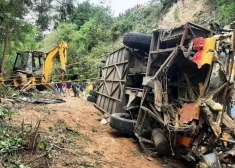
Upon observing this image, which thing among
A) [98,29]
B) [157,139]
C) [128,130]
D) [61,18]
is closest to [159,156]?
[157,139]

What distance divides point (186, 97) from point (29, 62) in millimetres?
11271

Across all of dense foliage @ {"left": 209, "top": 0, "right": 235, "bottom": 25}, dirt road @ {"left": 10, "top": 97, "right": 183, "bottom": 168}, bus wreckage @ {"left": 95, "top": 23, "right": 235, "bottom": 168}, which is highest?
dense foliage @ {"left": 209, "top": 0, "right": 235, "bottom": 25}

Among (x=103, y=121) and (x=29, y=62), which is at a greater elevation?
(x=29, y=62)

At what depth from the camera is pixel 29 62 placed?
48.9 ft

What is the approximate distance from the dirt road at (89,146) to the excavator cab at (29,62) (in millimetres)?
6554

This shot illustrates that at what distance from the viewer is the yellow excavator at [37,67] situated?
44.6 feet

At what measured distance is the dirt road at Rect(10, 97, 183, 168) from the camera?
4.86 meters

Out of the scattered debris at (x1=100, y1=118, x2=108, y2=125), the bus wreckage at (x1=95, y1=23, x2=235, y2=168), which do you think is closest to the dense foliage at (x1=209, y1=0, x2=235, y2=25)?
the bus wreckage at (x1=95, y1=23, x2=235, y2=168)

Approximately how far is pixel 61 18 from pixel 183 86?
220 inches

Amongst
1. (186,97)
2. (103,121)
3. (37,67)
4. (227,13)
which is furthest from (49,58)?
(227,13)

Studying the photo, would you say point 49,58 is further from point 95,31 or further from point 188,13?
point 95,31

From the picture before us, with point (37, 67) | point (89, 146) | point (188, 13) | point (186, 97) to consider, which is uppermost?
point (188, 13)

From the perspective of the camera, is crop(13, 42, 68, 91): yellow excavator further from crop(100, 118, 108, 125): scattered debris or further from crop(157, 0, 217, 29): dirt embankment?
crop(157, 0, 217, 29): dirt embankment

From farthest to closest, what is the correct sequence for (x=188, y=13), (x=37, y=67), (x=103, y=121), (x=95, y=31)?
(x=95, y=31) < (x=188, y=13) < (x=37, y=67) < (x=103, y=121)
